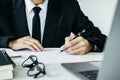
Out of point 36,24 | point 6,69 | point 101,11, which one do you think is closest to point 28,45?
point 36,24

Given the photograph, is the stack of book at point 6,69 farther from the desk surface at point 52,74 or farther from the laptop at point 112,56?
the laptop at point 112,56

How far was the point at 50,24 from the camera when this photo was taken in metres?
1.67

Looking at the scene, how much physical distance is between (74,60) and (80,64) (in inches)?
4.1

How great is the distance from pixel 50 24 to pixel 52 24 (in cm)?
2

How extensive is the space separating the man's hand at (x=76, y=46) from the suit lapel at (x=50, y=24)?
1.17 ft

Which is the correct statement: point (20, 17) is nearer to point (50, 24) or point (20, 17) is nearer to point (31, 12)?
point (31, 12)

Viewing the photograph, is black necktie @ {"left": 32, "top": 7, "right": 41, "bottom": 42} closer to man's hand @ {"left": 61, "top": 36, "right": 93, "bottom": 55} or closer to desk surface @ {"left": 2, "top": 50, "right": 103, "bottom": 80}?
man's hand @ {"left": 61, "top": 36, "right": 93, "bottom": 55}

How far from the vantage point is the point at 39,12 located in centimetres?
159

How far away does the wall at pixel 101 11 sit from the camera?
2289 millimetres

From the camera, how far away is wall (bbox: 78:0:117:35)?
7.51 ft

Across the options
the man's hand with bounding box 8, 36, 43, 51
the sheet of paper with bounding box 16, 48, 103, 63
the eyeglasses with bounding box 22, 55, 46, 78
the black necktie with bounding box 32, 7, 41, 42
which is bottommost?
the sheet of paper with bounding box 16, 48, 103, 63

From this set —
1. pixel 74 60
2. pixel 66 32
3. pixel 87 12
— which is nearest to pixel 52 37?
pixel 66 32

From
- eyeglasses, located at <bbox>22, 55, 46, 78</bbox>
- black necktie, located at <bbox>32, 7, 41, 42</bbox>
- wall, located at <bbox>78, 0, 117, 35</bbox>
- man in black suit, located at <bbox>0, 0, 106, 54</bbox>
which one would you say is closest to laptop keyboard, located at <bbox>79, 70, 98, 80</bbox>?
eyeglasses, located at <bbox>22, 55, 46, 78</bbox>

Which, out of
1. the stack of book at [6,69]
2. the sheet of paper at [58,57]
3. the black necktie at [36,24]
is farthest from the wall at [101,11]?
the stack of book at [6,69]
